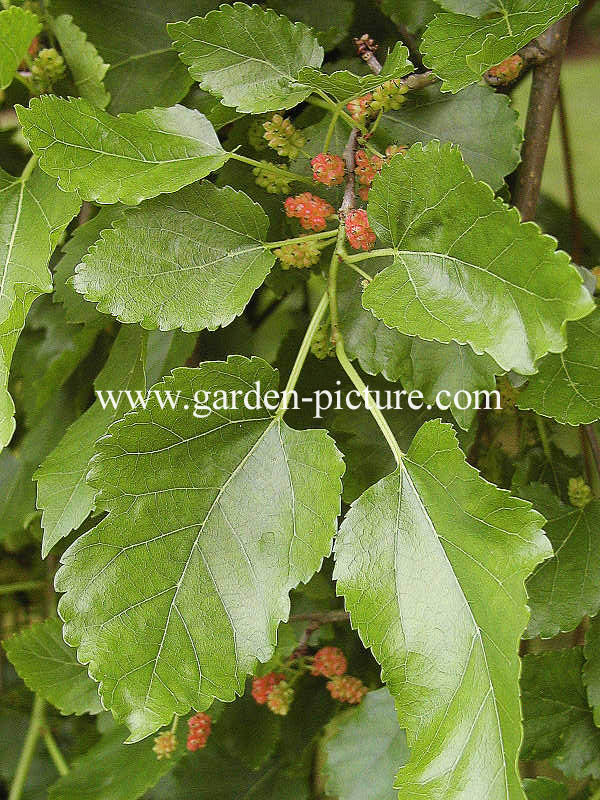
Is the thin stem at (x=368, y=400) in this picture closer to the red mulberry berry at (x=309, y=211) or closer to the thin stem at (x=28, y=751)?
the red mulberry berry at (x=309, y=211)

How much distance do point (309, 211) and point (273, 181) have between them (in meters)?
0.03

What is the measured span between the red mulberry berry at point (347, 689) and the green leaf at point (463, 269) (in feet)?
0.77

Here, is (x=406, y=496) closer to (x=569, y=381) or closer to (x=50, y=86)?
(x=569, y=381)

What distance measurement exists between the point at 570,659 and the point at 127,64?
340mm

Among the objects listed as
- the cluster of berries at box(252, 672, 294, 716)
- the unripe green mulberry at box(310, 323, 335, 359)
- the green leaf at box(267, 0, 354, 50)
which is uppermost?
the green leaf at box(267, 0, 354, 50)

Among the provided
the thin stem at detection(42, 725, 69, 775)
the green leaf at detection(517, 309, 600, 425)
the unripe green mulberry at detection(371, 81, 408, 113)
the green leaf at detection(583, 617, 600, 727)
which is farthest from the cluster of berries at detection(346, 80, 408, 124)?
the thin stem at detection(42, 725, 69, 775)

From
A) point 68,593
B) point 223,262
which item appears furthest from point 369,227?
point 68,593

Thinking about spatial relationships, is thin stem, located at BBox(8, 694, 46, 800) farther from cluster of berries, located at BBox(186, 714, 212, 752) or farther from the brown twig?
the brown twig

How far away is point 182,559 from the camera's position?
287 mm

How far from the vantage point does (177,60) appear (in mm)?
385

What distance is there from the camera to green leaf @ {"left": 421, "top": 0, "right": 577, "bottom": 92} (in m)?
0.26

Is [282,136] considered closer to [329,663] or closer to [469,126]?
[469,126]

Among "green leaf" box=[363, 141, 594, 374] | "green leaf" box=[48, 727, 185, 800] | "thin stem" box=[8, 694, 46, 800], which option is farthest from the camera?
"thin stem" box=[8, 694, 46, 800]

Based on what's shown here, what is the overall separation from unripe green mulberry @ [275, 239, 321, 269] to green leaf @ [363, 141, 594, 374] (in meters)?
0.03
